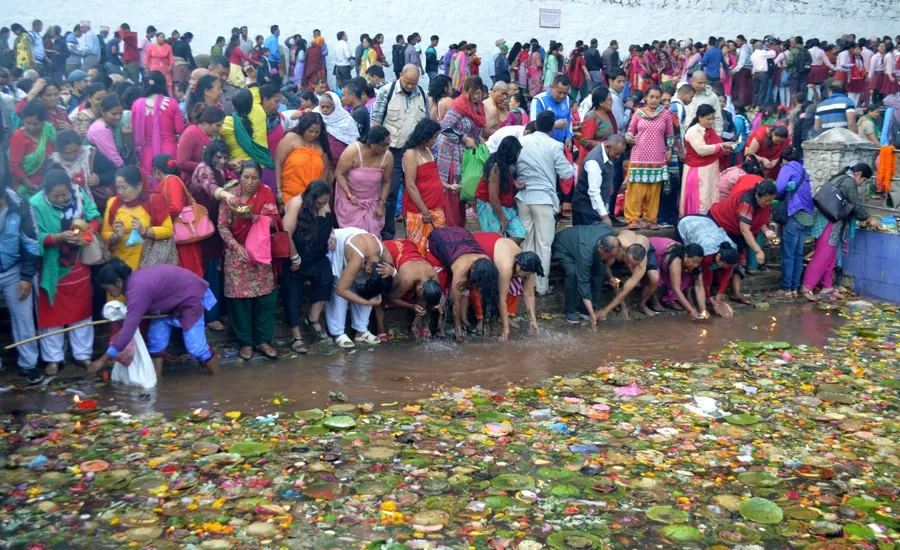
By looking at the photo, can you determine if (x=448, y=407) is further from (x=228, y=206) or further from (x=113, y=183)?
(x=113, y=183)

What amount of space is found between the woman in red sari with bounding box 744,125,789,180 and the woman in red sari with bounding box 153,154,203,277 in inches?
253

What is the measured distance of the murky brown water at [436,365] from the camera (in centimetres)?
636

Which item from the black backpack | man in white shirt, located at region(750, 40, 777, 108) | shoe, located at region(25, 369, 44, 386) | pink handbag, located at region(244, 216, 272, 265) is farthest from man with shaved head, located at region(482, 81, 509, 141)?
the black backpack

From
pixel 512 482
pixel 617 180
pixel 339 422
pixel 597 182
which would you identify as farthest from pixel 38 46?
pixel 512 482

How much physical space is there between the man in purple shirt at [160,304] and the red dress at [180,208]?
1.24ft

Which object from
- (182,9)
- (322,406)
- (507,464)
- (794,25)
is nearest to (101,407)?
(322,406)

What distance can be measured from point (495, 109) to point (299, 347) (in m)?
3.24

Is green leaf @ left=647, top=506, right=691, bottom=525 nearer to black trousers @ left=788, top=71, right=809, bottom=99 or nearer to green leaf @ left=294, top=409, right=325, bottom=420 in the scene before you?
green leaf @ left=294, top=409, right=325, bottom=420

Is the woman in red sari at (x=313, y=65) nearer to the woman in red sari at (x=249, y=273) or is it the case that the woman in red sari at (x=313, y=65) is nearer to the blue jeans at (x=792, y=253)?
the blue jeans at (x=792, y=253)

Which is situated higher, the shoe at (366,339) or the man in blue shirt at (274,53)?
the man in blue shirt at (274,53)

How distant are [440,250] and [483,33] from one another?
47.8 ft

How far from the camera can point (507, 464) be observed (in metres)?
5.36

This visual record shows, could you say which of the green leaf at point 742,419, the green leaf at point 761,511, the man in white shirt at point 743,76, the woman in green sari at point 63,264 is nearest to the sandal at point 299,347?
the woman in green sari at point 63,264

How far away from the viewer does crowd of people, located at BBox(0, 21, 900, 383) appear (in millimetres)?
6684
